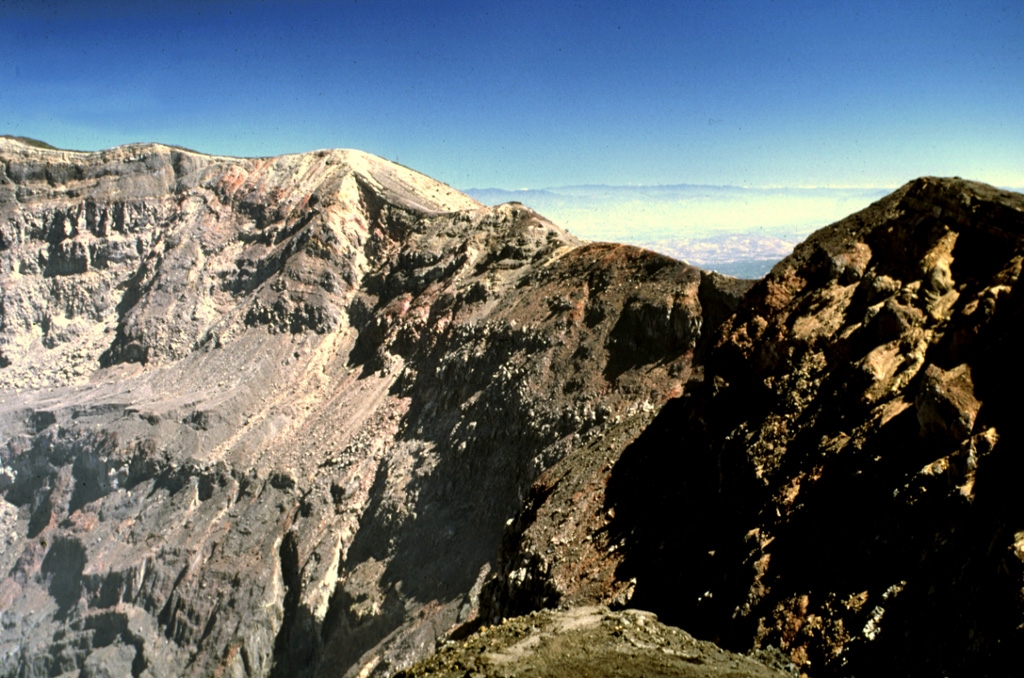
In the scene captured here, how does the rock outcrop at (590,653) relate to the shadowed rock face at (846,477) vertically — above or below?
below

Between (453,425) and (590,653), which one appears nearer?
(590,653)

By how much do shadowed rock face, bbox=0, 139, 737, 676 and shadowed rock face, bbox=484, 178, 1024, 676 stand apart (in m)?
6.54

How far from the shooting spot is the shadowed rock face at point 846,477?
8445 mm

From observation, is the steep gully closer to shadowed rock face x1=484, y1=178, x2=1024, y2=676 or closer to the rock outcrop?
shadowed rock face x1=484, y1=178, x2=1024, y2=676

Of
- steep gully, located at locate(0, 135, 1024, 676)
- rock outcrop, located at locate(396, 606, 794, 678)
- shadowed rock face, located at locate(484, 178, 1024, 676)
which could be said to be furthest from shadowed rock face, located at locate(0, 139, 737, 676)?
rock outcrop, located at locate(396, 606, 794, 678)

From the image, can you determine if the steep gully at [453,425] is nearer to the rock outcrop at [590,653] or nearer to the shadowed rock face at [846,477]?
the shadowed rock face at [846,477]

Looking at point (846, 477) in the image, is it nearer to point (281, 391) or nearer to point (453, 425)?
point (453, 425)

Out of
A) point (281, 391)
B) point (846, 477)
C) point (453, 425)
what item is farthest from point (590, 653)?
point (281, 391)

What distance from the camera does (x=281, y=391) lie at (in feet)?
145

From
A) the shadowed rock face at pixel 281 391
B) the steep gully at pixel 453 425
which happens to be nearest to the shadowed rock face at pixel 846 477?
the steep gully at pixel 453 425

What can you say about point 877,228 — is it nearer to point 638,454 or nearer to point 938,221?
point 938,221

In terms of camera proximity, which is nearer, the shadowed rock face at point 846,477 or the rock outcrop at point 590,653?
the shadowed rock face at point 846,477

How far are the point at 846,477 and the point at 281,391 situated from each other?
38.7m

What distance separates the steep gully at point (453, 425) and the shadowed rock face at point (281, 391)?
199 mm
